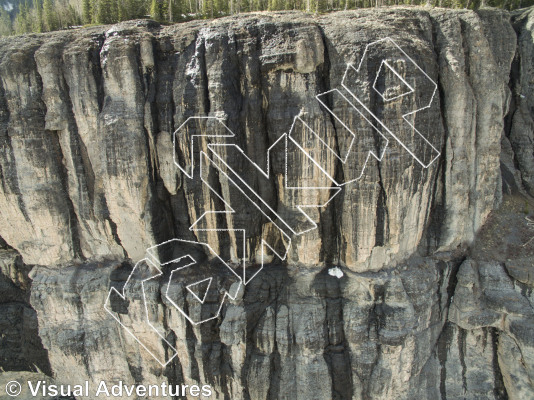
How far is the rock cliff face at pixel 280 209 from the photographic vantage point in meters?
11.1

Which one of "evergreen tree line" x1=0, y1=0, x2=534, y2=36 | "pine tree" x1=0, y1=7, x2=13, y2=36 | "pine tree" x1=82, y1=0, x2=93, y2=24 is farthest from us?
"pine tree" x1=0, y1=7, x2=13, y2=36

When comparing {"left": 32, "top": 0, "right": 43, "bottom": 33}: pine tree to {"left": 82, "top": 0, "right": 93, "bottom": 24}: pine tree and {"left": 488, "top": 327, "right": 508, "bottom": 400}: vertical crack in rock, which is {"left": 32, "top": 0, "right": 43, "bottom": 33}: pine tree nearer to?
{"left": 82, "top": 0, "right": 93, "bottom": 24}: pine tree

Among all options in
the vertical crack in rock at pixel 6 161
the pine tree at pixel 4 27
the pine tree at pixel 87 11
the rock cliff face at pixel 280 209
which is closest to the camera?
the rock cliff face at pixel 280 209

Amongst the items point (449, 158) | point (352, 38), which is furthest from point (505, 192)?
point (352, 38)

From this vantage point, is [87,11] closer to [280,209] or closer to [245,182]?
[245,182]

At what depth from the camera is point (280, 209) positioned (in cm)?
1194

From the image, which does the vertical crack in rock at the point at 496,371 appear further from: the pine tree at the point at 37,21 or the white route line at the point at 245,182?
the pine tree at the point at 37,21

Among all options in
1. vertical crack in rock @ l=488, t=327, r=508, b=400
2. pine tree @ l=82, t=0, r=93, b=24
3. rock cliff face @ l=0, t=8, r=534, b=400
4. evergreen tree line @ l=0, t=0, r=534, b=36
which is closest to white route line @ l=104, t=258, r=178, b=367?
rock cliff face @ l=0, t=8, r=534, b=400

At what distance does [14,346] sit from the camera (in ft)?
51.1

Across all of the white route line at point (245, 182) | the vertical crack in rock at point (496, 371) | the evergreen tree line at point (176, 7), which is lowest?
the vertical crack in rock at point (496, 371)

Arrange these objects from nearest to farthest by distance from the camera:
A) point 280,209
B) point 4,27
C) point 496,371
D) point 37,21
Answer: point 280,209
point 496,371
point 37,21
point 4,27

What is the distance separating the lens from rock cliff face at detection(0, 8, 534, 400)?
1106 centimetres

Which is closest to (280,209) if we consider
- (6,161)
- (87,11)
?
(6,161)

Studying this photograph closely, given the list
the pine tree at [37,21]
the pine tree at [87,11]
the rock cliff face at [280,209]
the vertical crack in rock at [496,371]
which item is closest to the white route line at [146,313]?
the rock cliff face at [280,209]
